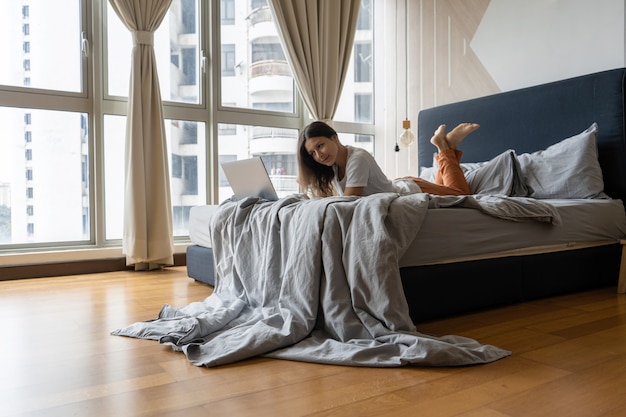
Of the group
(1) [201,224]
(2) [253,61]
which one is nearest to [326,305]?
(1) [201,224]

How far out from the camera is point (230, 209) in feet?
9.27

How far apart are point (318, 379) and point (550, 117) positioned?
295 centimetres

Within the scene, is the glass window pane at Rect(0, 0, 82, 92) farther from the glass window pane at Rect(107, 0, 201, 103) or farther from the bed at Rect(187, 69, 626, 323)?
the bed at Rect(187, 69, 626, 323)

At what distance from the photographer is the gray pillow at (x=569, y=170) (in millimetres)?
3344

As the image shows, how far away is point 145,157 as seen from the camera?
4250 millimetres

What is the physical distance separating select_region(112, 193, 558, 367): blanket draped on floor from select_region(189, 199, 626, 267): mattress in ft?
0.34

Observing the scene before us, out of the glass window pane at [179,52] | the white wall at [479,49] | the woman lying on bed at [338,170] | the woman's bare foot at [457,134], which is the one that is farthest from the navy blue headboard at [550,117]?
the glass window pane at [179,52]

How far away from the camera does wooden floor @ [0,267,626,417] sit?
1398mm

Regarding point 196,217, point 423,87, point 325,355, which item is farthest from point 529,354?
point 423,87

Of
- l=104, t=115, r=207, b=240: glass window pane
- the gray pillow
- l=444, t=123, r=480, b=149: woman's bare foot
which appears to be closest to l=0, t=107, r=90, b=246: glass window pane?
l=104, t=115, r=207, b=240: glass window pane

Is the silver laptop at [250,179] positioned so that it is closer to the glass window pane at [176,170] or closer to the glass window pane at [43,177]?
the glass window pane at [176,170]

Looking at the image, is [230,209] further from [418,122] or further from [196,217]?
[418,122]

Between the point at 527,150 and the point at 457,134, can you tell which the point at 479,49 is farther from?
the point at 457,134

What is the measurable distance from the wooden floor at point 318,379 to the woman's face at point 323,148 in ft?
3.36
